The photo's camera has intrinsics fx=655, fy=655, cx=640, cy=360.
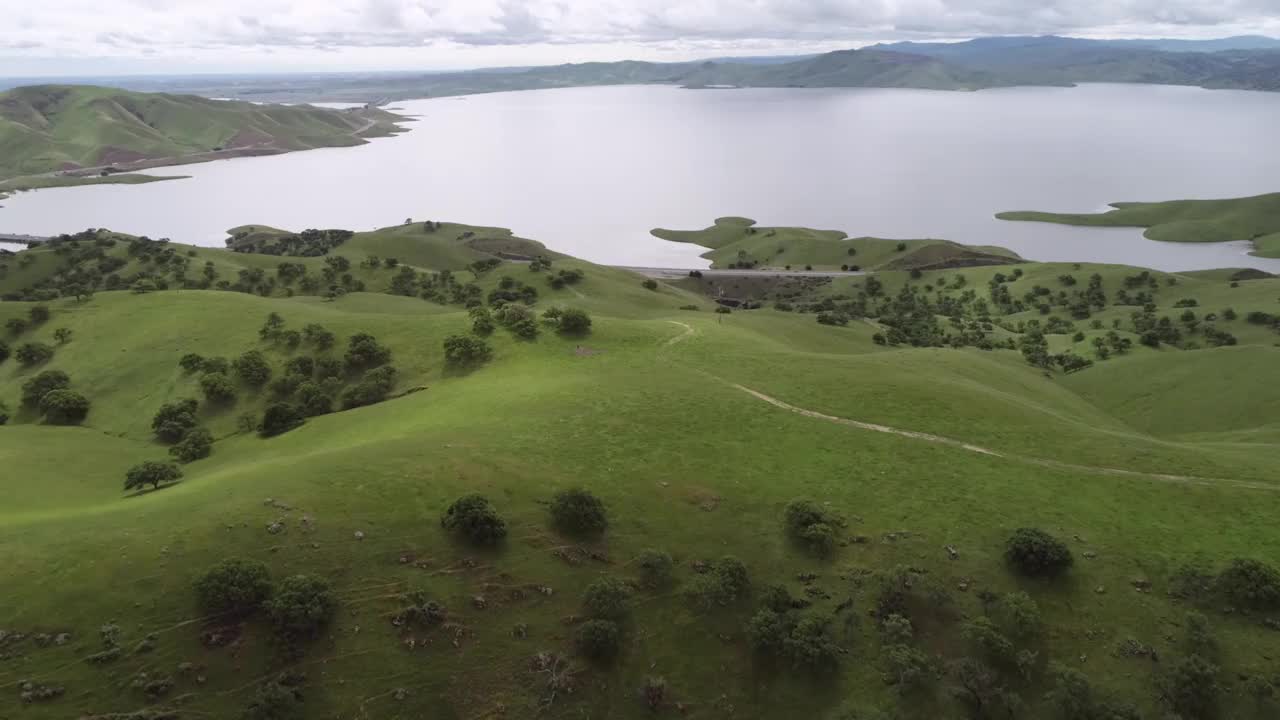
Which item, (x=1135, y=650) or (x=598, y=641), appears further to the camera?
(x=1135, y=650)

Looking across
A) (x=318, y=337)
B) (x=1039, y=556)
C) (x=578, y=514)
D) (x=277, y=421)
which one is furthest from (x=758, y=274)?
(x=578, y=514)

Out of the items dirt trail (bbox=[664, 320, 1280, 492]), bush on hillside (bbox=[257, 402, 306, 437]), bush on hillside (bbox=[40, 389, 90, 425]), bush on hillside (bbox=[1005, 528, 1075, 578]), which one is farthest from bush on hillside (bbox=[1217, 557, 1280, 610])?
bush on hillside (bbox=[40, 389, 90, 425])

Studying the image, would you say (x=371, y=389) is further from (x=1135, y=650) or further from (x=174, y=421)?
(x=1135, y=650)

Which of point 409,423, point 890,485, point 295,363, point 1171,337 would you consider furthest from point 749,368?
point 1171,337

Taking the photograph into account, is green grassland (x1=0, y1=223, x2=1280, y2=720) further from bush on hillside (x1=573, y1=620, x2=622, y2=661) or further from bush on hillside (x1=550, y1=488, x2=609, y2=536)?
bush on hillside (x1=550, y1=488, x2=609, y2=536)

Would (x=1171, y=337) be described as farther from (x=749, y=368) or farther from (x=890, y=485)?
(x=890, y=485)

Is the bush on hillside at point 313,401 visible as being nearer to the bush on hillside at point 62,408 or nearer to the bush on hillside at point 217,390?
the bush on hillside at point 217,390
